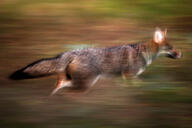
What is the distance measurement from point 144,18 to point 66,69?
11.7 ft

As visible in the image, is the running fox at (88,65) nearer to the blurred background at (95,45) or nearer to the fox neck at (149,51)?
the fox neck at (149,51)

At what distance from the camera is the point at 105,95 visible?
6.53 m

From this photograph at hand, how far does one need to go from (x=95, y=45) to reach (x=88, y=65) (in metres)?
2.14

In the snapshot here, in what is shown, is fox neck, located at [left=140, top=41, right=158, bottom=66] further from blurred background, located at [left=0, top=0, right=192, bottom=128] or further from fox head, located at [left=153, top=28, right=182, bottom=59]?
blurred background, located at [left=0, top=0, right=192, bottom=128]

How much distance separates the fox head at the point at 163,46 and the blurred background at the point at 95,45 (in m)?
0.19

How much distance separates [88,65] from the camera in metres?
6.33

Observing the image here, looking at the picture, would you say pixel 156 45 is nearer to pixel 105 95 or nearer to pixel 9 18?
pixel 105 95

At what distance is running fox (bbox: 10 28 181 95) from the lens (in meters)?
6.30

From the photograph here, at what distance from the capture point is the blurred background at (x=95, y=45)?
229 inches

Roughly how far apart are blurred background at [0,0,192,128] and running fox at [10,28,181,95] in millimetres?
192

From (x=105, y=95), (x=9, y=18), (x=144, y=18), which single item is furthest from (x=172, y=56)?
(x=9, y=18)

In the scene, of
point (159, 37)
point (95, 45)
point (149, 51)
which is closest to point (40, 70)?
point (149, 51)

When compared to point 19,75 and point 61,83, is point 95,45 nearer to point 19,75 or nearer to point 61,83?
point 61,83

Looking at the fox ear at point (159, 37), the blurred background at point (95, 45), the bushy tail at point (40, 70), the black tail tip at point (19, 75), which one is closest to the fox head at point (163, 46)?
the fox ear at point (159, 37)
